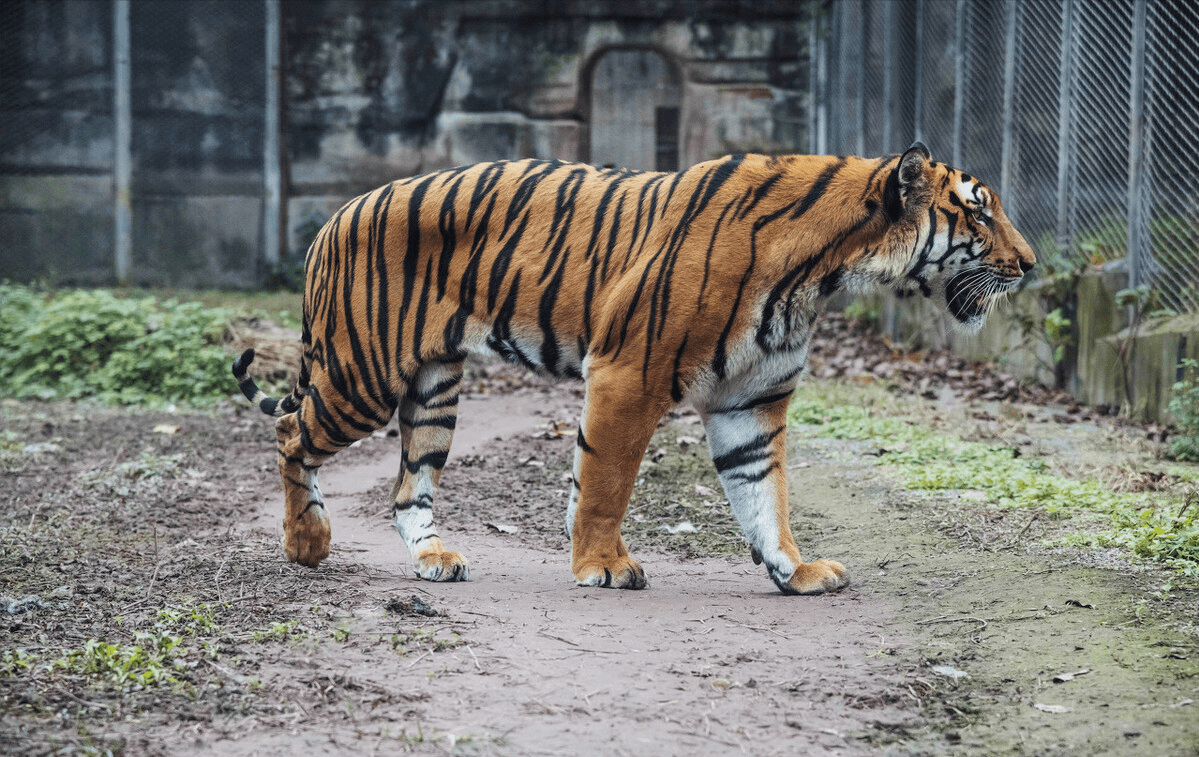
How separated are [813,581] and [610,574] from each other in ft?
2.33

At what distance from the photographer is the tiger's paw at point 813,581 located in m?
3.99

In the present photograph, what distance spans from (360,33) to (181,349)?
6.01 meters

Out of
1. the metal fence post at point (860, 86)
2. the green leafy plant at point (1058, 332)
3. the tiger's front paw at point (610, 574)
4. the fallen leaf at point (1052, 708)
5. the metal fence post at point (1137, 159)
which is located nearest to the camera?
the fallen leaf at point (1052, 708)

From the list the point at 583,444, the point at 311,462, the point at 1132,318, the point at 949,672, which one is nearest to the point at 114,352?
the point at 311,462

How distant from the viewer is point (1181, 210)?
269 inches

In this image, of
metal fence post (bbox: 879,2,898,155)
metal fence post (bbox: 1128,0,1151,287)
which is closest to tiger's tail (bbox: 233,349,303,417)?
metal fence post (bbox: 1128,0,1151,287)

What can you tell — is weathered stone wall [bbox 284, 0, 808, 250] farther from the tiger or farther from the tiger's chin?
the tiger's chin

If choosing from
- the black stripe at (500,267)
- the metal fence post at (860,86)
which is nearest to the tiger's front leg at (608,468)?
the black stripe at (500,267)

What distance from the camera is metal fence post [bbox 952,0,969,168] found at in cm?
980

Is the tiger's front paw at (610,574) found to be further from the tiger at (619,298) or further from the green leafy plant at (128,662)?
the green leafy plant at (128,662)

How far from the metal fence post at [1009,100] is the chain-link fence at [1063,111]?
0.04 feet

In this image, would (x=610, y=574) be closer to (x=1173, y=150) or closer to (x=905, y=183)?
(x=905, y=183)

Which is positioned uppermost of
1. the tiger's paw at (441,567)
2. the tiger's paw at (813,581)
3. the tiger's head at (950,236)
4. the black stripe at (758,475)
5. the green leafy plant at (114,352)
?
the tiger's head at (950,236)

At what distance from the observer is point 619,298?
3.95 metres
